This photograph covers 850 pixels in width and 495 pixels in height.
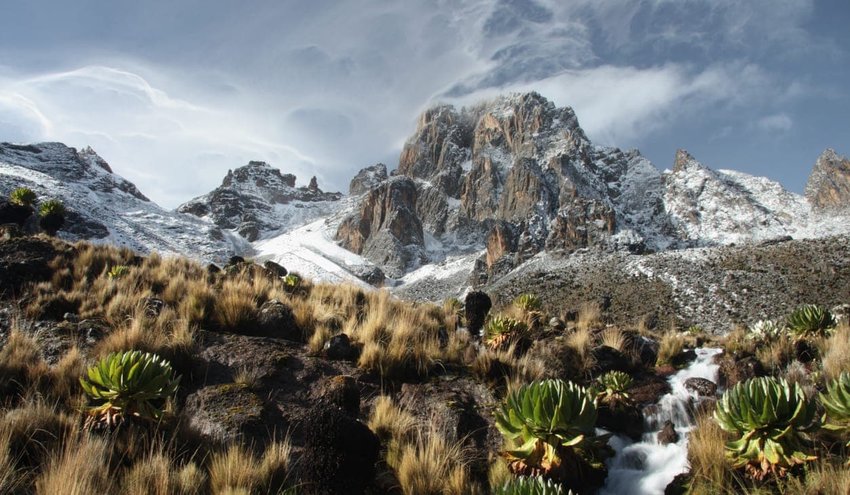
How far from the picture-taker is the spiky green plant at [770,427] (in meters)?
3.80

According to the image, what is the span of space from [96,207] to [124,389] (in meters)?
112

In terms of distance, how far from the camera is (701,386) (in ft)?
22.8

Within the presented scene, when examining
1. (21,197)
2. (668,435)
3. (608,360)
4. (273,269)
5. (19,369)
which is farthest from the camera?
(21,197)

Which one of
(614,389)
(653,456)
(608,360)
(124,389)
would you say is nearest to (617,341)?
(608,360)

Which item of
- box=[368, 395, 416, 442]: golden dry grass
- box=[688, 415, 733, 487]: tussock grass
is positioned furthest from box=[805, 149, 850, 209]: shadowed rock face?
box=[368, 395, 416, 442]: golden dry grass

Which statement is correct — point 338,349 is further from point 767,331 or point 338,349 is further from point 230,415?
point 767,331

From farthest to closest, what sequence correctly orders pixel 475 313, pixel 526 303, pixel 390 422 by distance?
pixel 526 303 → pixel 475 313 → pixel 390 422

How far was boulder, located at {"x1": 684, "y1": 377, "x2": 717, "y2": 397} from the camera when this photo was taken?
6.81 m

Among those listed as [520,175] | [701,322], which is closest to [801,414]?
[701,322]

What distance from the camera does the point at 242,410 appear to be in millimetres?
4859

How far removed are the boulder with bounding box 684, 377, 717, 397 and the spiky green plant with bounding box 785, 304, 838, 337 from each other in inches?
120

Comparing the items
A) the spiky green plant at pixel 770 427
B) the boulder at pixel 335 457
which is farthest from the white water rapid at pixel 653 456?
the boulder at pixel 335 457

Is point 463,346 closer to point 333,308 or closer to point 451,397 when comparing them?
point 451,397

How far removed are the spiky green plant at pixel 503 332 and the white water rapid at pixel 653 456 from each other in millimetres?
2127
